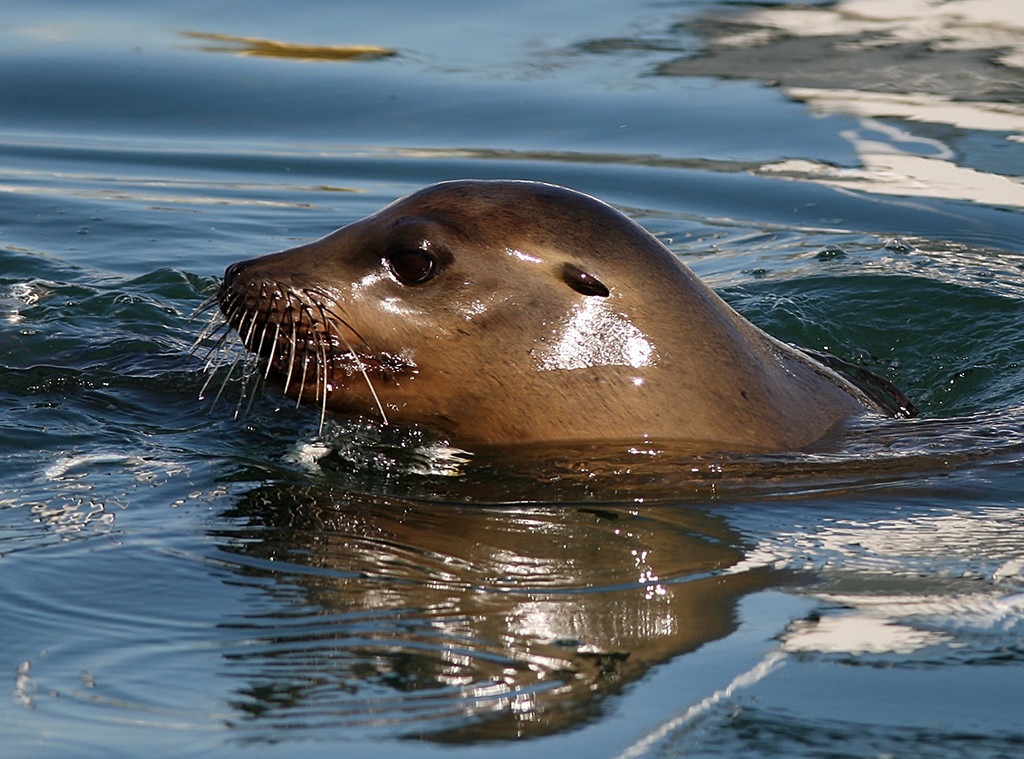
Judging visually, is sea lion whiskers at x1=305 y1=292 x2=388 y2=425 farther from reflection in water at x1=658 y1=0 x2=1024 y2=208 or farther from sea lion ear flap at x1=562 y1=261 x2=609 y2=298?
reflection in water at x1=658 y1=0 x2=1024 y2=208

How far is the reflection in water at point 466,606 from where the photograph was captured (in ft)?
9.99

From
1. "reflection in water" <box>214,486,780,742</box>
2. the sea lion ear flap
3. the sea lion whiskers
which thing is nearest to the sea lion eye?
the sea lion whiskers

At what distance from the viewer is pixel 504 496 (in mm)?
4398

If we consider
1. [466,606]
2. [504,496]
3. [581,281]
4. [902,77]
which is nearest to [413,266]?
[581,281]

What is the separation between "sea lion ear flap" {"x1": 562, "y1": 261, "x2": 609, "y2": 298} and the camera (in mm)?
4684

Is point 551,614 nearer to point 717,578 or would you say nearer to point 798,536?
point 717,578

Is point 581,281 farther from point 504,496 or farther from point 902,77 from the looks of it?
point 902,77

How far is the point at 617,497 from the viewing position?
442 cm

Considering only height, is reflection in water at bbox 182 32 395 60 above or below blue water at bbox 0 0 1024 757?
above

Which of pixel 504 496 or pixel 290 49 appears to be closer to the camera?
pixel 504 496

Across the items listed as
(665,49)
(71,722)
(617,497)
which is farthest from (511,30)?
(71,722)

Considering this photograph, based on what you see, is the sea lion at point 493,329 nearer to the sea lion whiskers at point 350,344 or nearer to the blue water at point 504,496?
the sea lion whiskers at point 350,344

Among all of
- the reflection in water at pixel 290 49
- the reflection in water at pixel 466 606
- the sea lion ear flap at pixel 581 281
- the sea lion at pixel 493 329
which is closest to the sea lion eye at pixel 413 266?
the sea lion at pixel 493 329

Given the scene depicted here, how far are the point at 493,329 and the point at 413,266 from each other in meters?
0.27
